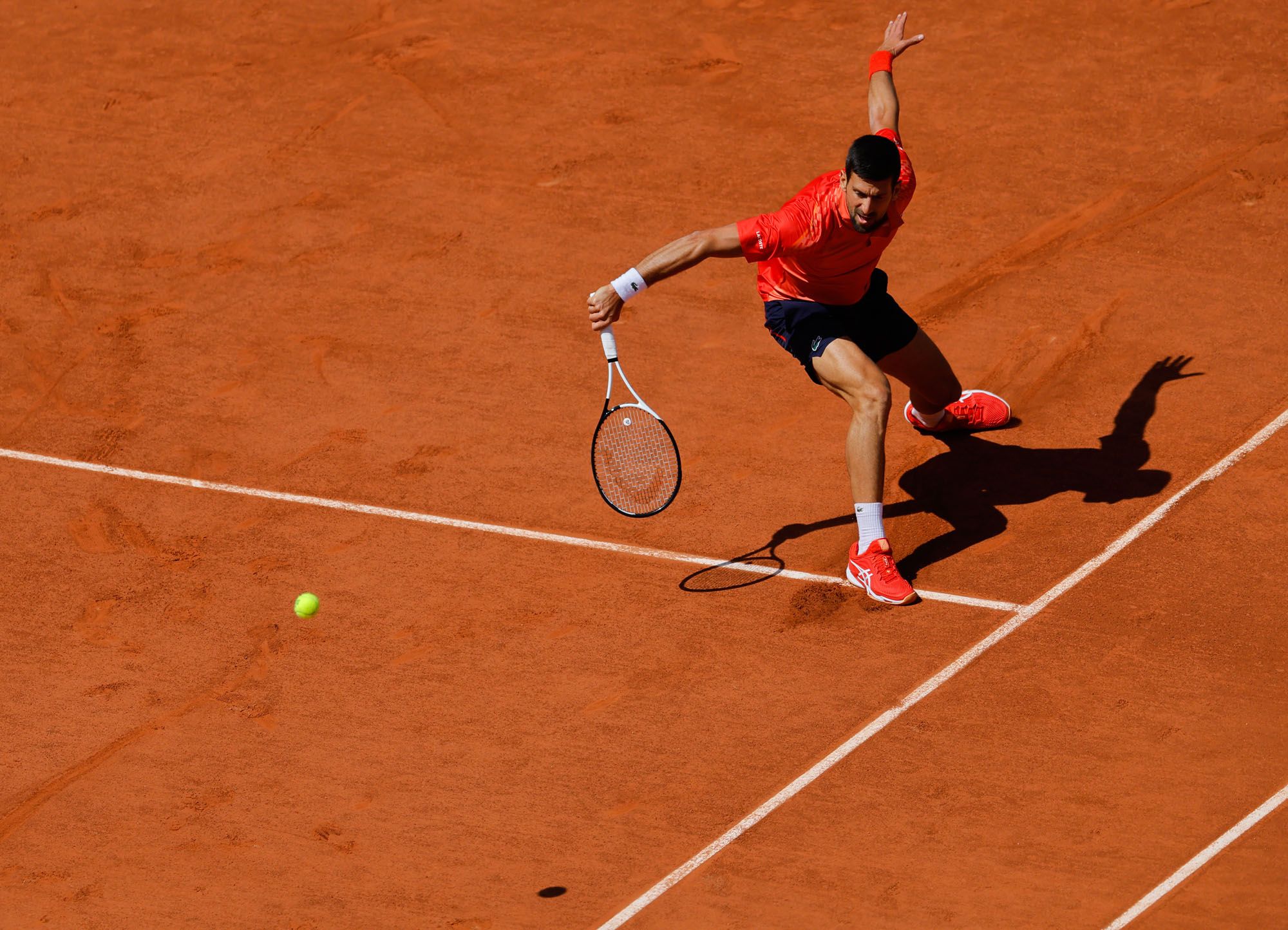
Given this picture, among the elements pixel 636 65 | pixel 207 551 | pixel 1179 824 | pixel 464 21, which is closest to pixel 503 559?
pixel 207 551

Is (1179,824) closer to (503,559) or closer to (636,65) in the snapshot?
(503,559)

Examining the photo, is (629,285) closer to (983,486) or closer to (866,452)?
(866,452)

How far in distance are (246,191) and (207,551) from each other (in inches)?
157

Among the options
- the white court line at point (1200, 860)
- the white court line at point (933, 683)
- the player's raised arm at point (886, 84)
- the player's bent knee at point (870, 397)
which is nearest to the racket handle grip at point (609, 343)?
the player's bent knee at point (870, 397)

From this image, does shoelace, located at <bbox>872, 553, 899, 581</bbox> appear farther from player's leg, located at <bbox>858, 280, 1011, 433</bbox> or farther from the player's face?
the player's face

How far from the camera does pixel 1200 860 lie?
21.7ft

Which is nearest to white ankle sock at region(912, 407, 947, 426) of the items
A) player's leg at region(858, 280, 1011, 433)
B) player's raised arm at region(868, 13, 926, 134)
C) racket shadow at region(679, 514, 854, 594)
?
player's leg at region(858, 280, 1011, 433)

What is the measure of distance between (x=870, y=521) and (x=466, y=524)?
2.36 meters

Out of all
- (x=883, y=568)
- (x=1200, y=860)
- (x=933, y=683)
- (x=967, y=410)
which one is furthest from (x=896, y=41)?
(x=1200, y=860)

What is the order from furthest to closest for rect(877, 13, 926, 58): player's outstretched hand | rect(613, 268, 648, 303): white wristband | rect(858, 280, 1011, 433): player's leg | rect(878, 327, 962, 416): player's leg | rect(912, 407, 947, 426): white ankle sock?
rect(912, 407, 947, 426): white ankle sock
rect(877, 13, 926, 58): player's outstretched hand
rect(878, 327, 962, 416): player's leg
rect(858, 280, 1011, 433): player's leg
rect(613, 268, 648, 303): white wristband

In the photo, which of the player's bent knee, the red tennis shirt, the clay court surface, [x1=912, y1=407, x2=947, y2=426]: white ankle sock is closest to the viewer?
the clay court surface

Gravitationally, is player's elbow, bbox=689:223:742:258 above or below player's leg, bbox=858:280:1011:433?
above

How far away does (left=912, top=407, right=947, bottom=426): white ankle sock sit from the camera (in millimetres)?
9117

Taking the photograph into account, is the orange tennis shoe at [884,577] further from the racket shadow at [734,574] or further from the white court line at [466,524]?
the racket shadow at [734,574]
